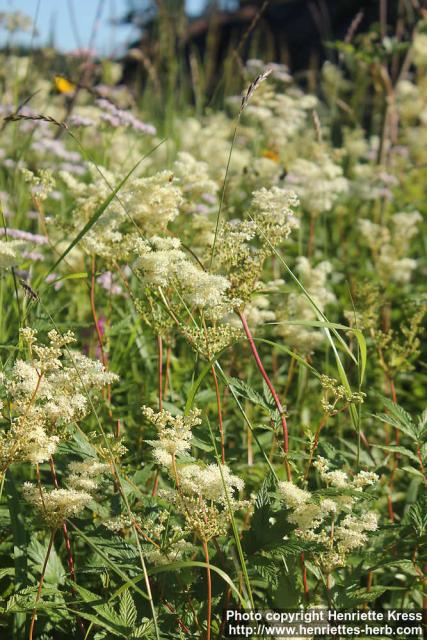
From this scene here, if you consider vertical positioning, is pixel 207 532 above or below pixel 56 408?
below

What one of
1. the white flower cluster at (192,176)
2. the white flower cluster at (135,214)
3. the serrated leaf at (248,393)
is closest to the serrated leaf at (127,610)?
the serrated leaf at (248,393)

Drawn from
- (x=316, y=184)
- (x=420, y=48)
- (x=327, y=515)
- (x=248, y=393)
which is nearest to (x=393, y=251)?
(x=316, y=184)

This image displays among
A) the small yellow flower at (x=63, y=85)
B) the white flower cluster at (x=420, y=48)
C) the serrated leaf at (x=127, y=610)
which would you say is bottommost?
the serrated leaf at (x=127, y=610)

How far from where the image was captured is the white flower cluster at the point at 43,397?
1553mm

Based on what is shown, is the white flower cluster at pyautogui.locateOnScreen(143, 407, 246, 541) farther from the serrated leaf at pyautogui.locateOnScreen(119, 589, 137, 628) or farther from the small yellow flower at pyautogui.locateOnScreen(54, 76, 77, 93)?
the small yellow flower at pyautogui.locateOnScreen(54, 76, 77, 93)

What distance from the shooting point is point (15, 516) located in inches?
69.4

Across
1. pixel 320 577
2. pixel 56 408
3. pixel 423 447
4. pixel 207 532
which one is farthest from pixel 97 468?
pixel 423 447

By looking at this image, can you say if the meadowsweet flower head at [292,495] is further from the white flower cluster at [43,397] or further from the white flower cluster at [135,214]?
the white flower cluster at [135,214]

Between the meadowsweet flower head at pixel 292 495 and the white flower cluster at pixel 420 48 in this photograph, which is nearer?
the meadowsweet flower head at pixel 292 495

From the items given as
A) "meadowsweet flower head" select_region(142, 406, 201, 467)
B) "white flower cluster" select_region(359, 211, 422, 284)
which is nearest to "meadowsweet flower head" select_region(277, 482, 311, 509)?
"meadowsweet flower head" select_region(142, 406, 201, 467)

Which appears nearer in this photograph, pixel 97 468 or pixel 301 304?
pixel 97 468

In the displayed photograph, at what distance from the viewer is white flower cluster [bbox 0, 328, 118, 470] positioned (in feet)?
5.09

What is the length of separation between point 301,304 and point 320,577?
118cm

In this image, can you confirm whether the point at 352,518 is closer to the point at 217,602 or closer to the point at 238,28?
the point at 217,602
